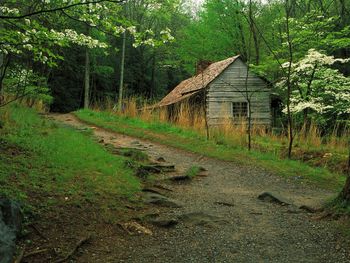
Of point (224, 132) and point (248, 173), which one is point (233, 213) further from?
point (224, 132)

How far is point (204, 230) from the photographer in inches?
166

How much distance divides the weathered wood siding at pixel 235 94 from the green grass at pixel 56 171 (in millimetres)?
13270

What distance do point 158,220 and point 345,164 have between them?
595 cm

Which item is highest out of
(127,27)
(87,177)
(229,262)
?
(127,27)

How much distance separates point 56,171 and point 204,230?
99.2 inches

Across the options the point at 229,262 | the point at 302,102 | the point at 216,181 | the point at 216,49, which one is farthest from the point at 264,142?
the point at 216,49

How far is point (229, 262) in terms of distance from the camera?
11.1ft

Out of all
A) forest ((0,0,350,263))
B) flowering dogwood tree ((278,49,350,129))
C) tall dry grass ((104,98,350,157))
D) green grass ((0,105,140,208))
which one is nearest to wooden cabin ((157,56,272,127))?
forest ((0,0,350,263))

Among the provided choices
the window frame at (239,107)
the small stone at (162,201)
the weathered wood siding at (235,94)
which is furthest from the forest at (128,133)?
the window frame at (239,107)

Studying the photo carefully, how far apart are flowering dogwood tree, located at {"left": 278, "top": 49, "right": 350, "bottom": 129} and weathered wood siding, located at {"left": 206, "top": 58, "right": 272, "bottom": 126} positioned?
5.58 metres

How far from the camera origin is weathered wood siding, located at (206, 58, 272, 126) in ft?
66.7

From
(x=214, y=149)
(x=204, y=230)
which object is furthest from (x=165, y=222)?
(x=214, y=149)

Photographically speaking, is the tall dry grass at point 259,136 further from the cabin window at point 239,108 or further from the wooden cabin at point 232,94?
the cabin window at point 239,108

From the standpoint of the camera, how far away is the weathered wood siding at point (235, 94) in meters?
20.3
